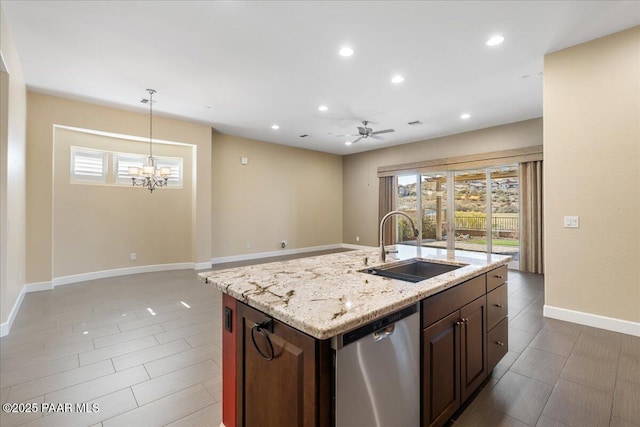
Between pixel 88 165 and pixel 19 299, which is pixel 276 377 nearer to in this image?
pixel 19 299

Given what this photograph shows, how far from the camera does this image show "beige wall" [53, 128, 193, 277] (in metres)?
4.85

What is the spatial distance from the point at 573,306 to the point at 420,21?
3402 mm

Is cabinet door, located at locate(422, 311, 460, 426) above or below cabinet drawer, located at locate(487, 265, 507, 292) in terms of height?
below

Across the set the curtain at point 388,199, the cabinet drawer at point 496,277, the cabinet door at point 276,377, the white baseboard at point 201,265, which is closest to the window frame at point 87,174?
the white baseboard at point 201,265

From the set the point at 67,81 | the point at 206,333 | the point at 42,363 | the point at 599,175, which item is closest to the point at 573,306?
the point at 599,175

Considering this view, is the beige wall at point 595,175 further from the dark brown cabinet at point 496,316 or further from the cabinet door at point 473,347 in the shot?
the cabinet door at point 473,347

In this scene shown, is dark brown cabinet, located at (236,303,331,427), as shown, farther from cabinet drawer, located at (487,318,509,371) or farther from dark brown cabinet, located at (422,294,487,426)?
cabinet drawer, located at (487,318,509,371)

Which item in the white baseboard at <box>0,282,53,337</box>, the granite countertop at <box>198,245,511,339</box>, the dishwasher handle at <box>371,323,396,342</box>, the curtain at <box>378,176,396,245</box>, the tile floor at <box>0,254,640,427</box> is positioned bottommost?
the tile floor at <box>0,254,640,427</box>

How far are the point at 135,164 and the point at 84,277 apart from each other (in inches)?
87.7

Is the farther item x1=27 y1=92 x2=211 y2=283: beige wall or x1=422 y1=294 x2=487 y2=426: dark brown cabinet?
x1=27 y1=92 x2=211 y2=283: beige wall

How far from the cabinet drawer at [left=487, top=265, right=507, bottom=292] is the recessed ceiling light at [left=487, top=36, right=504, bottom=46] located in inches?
92.7

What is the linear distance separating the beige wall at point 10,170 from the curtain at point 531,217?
761cm

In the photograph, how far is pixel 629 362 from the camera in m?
2.35

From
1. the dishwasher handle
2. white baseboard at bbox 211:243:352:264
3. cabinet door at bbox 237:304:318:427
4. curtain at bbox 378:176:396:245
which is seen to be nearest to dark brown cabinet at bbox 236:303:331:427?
cabinet door at bbox 237:304:318:427
